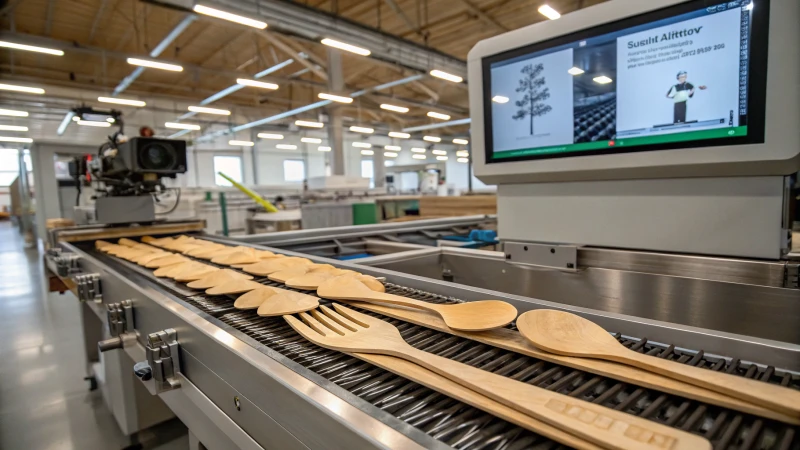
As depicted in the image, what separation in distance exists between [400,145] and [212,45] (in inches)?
441

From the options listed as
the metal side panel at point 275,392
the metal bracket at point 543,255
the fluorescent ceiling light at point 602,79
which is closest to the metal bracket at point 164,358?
the metal side panel at point 275,392

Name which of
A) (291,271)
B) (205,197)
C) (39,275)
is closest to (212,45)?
(205,197)

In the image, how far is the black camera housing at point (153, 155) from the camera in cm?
220

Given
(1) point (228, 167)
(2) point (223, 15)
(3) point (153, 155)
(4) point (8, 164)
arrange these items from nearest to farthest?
1. (3) point (153, 155)
2. (2) point (223, 15)
3. (1) point (228, 167)
4. (4) point (8, 164)

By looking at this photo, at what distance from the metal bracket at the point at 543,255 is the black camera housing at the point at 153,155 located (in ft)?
6.37

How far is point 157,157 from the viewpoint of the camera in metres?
2.29

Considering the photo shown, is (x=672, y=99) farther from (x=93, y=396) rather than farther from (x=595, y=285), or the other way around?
(x=93, y=396)

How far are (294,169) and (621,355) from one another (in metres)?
16.8

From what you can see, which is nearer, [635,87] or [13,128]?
[635,87]

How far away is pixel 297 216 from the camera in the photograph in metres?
6.85

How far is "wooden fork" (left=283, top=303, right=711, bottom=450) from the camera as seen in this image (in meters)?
0.34

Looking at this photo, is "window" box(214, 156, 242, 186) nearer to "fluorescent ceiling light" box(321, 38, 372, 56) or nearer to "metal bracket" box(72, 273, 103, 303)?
"fluorescent ceiling light" box(321, 38, 372, 56)

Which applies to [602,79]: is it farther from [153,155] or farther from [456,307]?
[153,155]

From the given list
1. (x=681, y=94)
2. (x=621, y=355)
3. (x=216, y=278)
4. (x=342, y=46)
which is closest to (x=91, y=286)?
(x=216, y=278)
